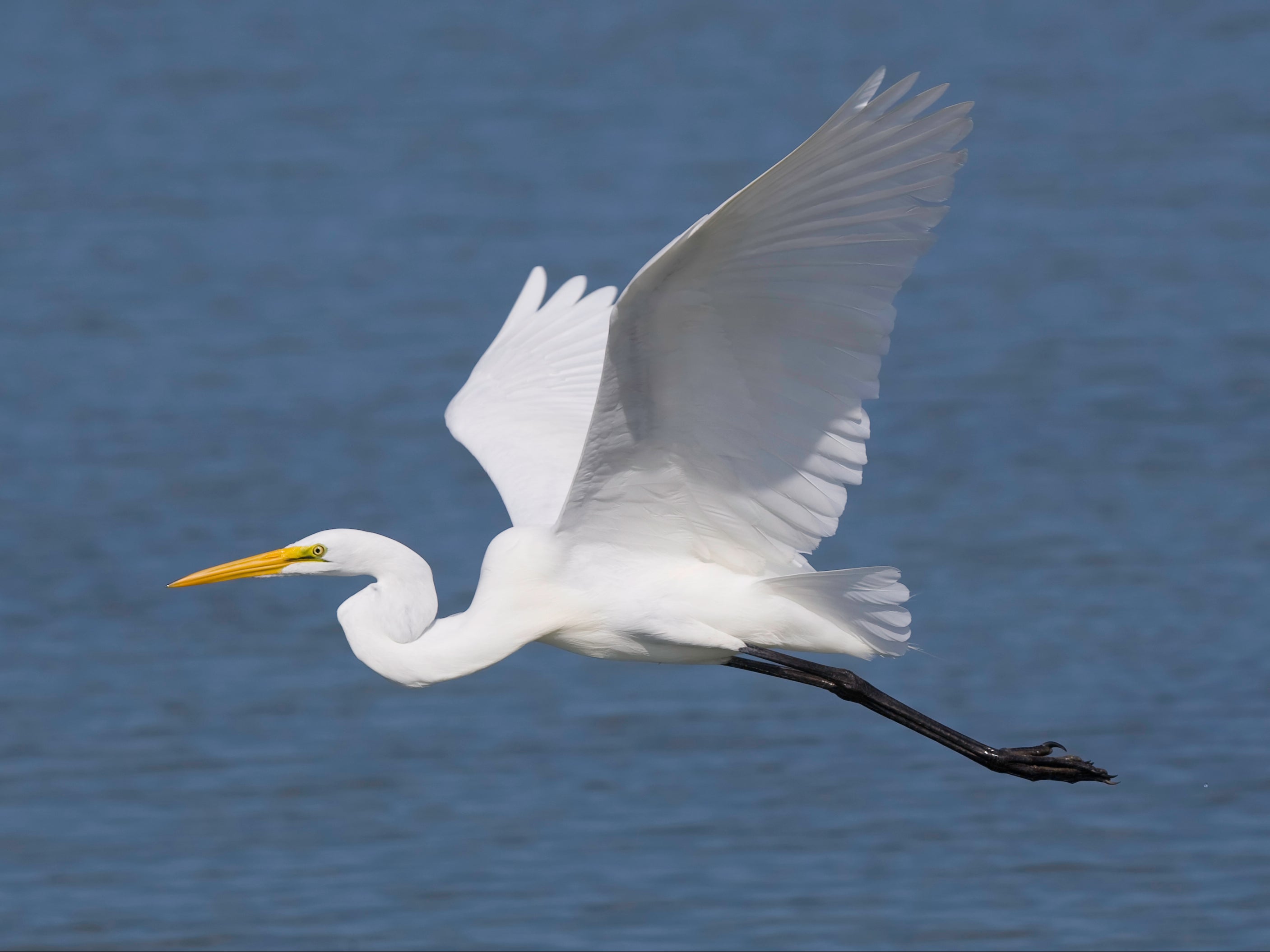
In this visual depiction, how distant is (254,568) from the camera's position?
285 inches

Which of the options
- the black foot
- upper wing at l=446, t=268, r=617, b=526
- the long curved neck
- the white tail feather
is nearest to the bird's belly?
the long curved neck

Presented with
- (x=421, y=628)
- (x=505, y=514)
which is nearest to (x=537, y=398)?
(x=421, y=628)

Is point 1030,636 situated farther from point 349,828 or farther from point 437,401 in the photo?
point 437,401

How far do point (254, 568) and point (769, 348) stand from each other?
211 cm

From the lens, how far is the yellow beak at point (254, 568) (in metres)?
7.19

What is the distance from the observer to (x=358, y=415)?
15.7 metres

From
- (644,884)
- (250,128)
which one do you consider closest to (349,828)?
(644,884)

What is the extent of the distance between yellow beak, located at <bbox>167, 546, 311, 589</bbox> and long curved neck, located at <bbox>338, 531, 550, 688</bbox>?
0.27 m

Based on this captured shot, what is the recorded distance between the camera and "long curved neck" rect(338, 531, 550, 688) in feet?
23.0

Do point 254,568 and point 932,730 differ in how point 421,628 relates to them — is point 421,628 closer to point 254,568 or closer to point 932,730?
point 254,568

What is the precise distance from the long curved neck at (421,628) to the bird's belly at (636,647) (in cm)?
13

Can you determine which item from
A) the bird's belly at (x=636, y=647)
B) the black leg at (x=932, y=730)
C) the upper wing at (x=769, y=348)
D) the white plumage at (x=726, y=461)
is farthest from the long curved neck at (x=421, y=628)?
the black leg at (x=932, y=730)

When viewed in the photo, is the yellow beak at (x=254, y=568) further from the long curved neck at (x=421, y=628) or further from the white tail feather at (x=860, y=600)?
the white tail feather at (x=860, y=600)

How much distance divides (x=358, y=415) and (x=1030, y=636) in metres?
5.94
